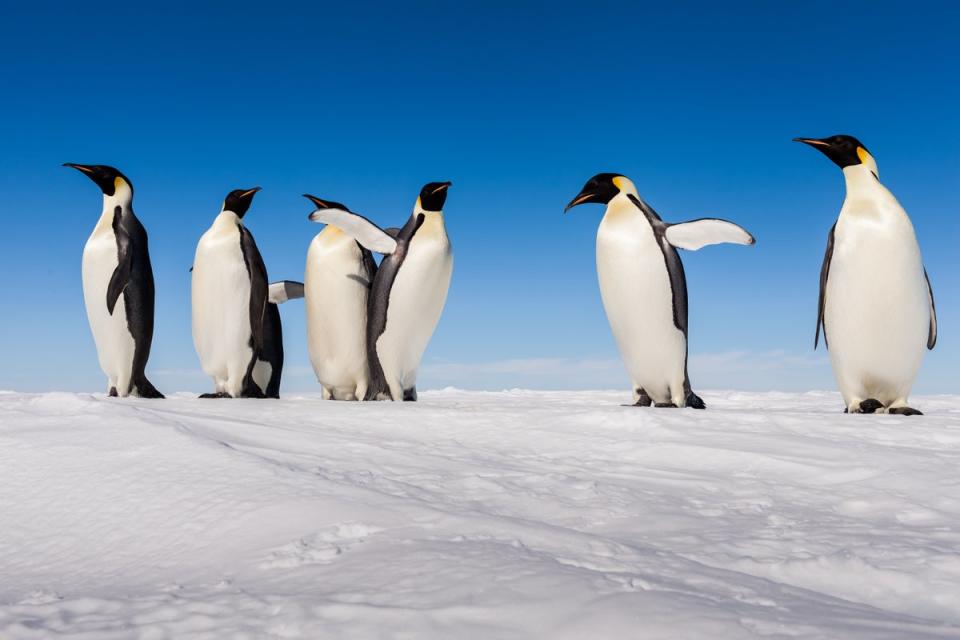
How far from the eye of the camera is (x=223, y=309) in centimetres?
661

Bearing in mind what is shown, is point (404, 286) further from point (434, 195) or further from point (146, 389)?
point (146, 389)

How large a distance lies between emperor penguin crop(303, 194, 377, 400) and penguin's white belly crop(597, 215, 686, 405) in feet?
7.16

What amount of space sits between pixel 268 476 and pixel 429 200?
14.6 ft

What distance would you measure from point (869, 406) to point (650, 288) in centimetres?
185

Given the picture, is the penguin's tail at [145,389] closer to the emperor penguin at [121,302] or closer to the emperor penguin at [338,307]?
the emperor penguin at [121,302]

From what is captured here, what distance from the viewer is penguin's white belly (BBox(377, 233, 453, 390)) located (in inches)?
257


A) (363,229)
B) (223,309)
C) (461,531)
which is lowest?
(461,531)

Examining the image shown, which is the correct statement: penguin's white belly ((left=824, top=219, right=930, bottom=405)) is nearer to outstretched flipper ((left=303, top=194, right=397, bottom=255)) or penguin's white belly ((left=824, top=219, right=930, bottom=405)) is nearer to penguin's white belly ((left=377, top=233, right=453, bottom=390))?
→ penguin's white belly ((left=377, top=233, right=453, bottom=390))

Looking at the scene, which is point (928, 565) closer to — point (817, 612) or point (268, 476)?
point (817, 612)

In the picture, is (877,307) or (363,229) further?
(363,229)

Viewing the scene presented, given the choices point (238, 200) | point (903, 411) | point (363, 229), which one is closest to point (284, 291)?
point (238, 200)

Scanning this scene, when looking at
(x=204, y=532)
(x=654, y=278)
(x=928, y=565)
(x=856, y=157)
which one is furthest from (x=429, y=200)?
(x=928, y=565)

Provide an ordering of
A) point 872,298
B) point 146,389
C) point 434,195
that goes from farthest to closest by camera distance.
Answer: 1. point 146,389
2. point 434,195
3. point 872,298

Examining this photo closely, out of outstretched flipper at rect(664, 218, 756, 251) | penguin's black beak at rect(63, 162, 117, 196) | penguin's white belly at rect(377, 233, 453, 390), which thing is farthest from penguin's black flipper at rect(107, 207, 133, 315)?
outstretched flipper at rect(664, 218, 756, 251)
